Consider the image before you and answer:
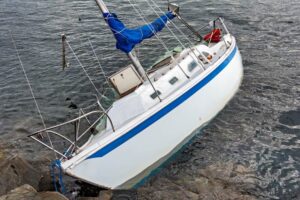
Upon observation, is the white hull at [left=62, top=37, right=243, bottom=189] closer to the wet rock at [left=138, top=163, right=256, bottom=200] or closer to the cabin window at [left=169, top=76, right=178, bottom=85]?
the wet rock at [left=138, top=163, right=256, bottom=200]

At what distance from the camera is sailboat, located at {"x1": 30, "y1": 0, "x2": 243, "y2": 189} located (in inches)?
531

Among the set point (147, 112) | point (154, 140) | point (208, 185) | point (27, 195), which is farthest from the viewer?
point (154, 140)

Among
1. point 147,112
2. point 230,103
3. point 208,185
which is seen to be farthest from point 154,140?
point 230,103

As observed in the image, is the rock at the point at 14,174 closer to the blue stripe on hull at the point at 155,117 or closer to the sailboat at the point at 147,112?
the sailboat at the point at 147,112

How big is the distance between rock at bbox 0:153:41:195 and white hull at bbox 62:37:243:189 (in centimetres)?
202

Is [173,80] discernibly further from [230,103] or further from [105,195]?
[105,195]

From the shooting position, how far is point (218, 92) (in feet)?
56.4

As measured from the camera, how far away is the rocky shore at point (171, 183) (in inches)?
542

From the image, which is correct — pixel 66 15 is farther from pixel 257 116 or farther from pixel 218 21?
pixel 257 116

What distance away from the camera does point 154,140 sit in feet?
47.9

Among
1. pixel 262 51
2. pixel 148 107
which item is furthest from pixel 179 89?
pixel 262 51

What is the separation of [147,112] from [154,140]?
1.02 m

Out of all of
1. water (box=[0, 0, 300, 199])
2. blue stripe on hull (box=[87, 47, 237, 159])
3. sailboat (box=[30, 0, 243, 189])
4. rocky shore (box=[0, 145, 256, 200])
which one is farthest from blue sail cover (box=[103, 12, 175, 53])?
rocky shore (box=[0, 145, 256, 200])

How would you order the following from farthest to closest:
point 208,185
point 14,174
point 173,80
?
point 173,80
point 208,185
point 14,174
